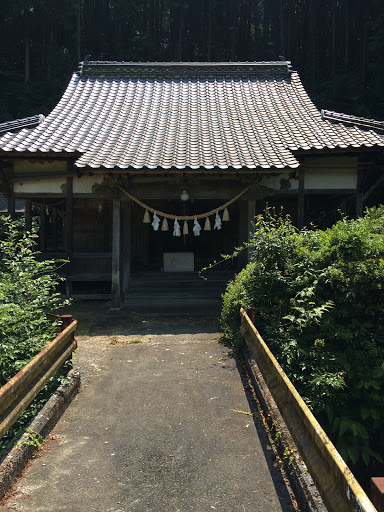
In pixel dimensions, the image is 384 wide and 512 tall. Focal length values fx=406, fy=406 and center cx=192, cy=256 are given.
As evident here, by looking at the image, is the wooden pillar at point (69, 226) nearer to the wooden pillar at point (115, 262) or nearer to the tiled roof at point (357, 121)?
the wooden pillar at point (115, 262)

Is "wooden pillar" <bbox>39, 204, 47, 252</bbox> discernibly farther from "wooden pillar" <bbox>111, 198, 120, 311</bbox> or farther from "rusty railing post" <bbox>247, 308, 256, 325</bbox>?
"rusty railing post" <bbox>247, 308, 256, 325</bbox>

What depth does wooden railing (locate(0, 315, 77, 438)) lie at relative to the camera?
345 centimetres

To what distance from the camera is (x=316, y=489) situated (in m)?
2.90

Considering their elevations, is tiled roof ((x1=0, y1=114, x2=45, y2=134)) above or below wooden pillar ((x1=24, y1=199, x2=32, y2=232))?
above

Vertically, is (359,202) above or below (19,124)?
below

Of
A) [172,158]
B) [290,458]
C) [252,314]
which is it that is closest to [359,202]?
[172,158]

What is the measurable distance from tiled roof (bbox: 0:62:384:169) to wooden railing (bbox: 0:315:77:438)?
5195 millimetres

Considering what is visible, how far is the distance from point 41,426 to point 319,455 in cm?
276

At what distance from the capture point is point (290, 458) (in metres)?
3.41

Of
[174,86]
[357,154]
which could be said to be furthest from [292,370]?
[174,86]

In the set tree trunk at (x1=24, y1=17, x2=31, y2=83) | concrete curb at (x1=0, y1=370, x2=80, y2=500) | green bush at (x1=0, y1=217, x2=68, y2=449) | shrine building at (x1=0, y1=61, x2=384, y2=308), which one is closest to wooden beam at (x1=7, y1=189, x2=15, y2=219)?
shrine building at (x1=0, y1=61, x2=384, y2=308)

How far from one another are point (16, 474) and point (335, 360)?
3.66 metres

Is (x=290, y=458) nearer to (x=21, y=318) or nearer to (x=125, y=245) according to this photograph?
(x=21, y=318)

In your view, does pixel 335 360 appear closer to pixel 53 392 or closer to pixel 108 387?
pixel 108 387
